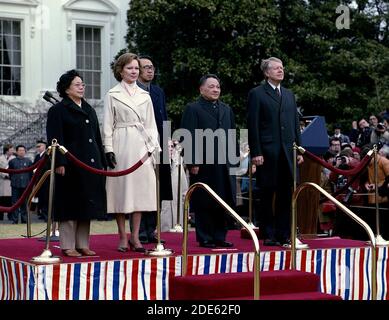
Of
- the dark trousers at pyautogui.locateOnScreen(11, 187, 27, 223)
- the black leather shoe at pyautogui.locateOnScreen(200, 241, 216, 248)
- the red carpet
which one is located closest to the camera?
the red carpet

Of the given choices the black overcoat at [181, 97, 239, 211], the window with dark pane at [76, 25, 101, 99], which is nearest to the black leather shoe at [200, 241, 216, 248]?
the black overcoat at [181, 97, 239, 211]

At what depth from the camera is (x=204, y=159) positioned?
1057 centimetres

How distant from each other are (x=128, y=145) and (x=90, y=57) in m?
22.1

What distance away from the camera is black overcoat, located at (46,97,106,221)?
31.0 ft

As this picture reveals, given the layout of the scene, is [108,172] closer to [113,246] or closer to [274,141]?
[113,246]

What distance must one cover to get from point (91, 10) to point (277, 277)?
930 inches

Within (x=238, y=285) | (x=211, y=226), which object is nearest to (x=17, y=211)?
(x=211, y=226)

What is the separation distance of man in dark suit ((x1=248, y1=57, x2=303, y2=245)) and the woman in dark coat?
1.92m

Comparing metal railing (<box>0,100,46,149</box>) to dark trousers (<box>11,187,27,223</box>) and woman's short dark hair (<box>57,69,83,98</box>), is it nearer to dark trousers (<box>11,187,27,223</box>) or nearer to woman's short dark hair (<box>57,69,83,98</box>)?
dark trousers (<box>11,187,27,223</box>)

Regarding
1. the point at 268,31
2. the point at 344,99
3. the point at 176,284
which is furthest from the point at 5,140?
the point at 176,284

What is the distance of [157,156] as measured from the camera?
33.0 ft

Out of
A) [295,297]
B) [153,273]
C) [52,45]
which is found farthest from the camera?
[52,45]

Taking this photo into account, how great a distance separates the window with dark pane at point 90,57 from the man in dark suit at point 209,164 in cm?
2101

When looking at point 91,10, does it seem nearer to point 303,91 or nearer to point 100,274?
point 303,91
